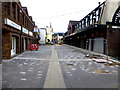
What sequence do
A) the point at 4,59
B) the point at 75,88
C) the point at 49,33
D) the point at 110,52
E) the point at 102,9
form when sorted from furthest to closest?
1. the point at 49,33
2. the point at 102,9
3. the point at 110,52
4. the point at 4,59
5. the point at 75,88

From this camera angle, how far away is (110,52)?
48.5 feet

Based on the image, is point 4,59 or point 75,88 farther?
point 4,59

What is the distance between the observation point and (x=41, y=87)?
4555 mm

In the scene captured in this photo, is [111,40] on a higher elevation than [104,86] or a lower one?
higher

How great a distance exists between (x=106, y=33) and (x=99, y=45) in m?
3.02

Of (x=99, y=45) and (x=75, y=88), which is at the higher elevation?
(x=99, y=45)

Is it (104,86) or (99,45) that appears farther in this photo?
→ (99,45)

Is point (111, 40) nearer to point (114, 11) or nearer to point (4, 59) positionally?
point (114, 11)

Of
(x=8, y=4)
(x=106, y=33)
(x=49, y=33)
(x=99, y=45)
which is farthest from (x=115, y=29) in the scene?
(x=49, y=33)

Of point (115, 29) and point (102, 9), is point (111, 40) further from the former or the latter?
point (102, 9)

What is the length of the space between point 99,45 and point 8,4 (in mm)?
14211

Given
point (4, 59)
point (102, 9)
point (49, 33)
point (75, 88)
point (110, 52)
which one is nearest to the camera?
point (75, 88)

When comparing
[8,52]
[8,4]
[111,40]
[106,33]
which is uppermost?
[8,4]

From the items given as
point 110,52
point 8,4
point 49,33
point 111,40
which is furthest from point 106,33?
point 49,33
